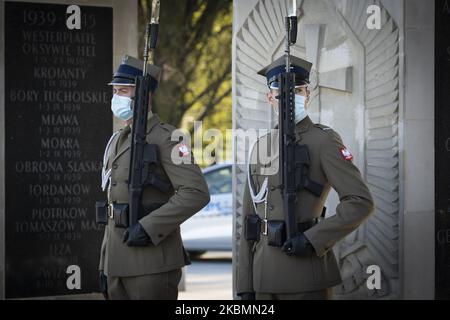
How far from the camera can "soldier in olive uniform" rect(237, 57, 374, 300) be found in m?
5.42

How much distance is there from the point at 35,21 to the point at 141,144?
307cm

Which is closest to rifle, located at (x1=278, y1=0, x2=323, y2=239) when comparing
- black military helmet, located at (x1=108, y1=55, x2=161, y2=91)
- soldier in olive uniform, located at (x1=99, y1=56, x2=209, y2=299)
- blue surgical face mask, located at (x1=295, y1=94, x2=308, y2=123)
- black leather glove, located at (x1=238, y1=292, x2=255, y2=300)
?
blue surgical face mask, located at (x1=295, y1=94, x2=308, y2=123)

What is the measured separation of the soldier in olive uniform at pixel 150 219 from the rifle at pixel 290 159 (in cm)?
61

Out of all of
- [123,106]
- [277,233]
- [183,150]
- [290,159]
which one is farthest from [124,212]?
[290,159]

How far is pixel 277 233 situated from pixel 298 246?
180mm

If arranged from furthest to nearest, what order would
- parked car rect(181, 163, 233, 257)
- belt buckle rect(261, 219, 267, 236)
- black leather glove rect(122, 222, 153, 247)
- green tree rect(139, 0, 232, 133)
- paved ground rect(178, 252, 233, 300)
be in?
green tree rect(139, 0, 232, 133) < parked car rect(181, 163, 233, 257) < paved ground rect(178, 252, 233, 300) < black leather glove rect(122, 222, 153, 247) < belt buckle rect(261, 219, 267, 236)

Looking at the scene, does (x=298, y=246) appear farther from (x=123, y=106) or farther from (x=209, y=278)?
(x=209, y=278)

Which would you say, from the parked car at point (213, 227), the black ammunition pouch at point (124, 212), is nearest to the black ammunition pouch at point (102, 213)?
the black ammunition pouch at point (124, 212)

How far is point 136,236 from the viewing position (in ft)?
18.9

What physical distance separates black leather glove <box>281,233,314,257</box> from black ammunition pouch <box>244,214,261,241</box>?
301mm

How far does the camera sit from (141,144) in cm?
591

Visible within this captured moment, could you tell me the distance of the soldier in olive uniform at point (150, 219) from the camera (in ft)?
19.0

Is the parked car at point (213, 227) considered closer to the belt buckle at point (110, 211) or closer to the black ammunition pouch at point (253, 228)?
the belt buckle at point (110, 211)

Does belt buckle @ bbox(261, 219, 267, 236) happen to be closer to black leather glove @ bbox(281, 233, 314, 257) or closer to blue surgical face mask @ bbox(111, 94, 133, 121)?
black leather glove @ bbox(281, 233, 314, 257)
